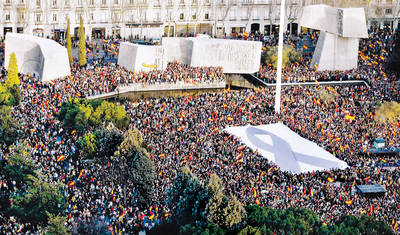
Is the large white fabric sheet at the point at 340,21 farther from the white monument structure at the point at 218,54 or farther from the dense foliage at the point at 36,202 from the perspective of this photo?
the dense foliage at the point at 36,202

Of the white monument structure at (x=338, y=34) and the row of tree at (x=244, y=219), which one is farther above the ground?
the white monument structure at (x=338, y=34)

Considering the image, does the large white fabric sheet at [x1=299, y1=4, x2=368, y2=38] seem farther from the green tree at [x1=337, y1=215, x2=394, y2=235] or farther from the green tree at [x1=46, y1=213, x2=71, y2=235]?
the green tree at [x1=46, y1=213, x2=71, y2=235]

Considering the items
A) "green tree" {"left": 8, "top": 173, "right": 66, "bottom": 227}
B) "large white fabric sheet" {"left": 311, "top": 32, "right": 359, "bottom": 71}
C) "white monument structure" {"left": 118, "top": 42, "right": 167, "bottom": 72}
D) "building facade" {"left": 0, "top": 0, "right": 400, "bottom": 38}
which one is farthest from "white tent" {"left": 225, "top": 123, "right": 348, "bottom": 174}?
"building facade" {"left": 0, "top": 0, "right": 400, "bottom": 38}

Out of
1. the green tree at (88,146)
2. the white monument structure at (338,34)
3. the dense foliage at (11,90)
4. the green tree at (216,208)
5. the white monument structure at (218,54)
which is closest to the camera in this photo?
the green tree at (216,208)

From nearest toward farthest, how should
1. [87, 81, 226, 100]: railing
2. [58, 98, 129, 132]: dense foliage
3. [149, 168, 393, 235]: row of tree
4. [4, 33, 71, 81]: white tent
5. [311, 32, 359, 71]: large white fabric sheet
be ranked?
1. [149, 168, 393, 235]: row of tree
2. [58, 98, 129, 132]: dense foliage
3. [4, 33, 71, 81]: white tent
4. [87, 81, 226, 100]: railing
5. [311, 32, 359, 71]: large white fabric sheet

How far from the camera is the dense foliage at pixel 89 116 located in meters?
38.3

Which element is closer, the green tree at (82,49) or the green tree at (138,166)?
the green tree at (138,166)

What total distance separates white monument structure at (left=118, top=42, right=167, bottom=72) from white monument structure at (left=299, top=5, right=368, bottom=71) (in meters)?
13.8

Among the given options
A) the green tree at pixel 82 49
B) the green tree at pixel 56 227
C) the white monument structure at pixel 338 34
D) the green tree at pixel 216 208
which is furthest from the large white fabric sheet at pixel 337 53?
the green tree at pixel 56 227

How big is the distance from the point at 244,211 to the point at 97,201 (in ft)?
27.2

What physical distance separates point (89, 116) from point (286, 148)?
39.7 feet

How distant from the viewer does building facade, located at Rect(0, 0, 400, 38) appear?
66688 mm

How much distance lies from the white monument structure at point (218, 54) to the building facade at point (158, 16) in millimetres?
12815

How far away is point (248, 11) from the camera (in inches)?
2896
